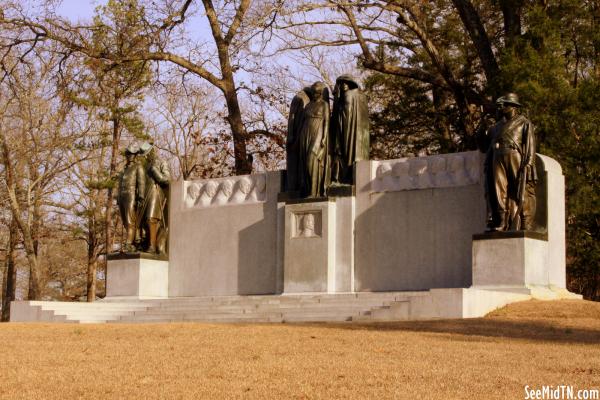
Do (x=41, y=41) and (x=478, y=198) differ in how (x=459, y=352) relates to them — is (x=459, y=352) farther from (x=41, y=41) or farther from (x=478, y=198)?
(x=41, y=41)

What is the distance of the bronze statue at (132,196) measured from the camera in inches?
901

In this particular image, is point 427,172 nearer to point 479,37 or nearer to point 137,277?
point 137,277

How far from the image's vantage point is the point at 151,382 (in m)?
9.43

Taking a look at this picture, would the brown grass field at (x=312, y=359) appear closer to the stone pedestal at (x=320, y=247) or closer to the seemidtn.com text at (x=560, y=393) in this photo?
the seemidtn.com text at (x=560, y=393)

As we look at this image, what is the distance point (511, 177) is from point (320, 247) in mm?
4477

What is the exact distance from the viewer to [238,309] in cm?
1844

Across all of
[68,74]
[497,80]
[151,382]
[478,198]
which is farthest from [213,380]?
[68,74]

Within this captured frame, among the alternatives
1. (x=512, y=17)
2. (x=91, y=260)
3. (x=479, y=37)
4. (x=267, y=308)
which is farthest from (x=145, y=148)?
(x=91, y=260)

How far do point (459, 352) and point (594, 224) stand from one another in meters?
15.2

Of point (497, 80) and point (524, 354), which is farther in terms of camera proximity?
point (497, 80)

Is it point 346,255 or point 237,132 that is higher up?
point 237,132

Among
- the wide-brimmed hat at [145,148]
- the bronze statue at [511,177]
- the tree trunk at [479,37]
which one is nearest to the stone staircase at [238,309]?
the bronze statue at [511,177]

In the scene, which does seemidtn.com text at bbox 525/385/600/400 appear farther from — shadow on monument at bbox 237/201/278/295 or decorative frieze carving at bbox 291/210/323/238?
shadow on monument at bbox 237/201/278/295

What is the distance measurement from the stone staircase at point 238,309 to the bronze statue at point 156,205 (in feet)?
5.62
